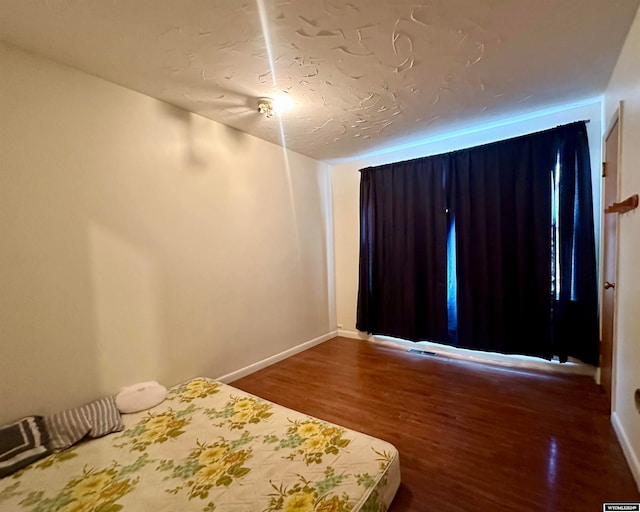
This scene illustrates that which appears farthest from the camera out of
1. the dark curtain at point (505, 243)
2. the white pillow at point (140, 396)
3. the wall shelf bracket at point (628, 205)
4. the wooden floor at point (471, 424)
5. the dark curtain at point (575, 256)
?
the dark curtain at point (505, 243)

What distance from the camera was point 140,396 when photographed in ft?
6.82

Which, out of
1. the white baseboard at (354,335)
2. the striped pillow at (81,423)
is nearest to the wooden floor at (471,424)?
the white baseboard at (354,335)

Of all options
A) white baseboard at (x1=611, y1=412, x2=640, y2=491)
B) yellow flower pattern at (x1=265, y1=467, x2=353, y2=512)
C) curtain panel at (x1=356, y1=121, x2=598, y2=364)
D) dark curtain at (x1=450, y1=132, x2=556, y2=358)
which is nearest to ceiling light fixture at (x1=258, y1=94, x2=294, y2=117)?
curtain panel at (x1=356, y1=121, x2=598, y2=364)

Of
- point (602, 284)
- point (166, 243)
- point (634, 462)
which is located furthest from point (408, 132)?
point (634, 462)

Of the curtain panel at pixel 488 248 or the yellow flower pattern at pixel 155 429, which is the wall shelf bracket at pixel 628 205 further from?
the yellow flower pattern at pixel 155 429

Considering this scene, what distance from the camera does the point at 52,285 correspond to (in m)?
1.82

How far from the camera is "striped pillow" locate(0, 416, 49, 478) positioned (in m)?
1.49

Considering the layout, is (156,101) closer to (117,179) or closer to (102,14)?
(117,179)

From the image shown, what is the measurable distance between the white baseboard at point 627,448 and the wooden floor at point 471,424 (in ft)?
0.10

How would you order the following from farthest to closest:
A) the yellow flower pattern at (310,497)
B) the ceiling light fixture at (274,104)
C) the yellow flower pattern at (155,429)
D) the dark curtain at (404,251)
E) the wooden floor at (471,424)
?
the dark curtain at (404,251) → the ceiling light fixture at (274,104) → the yellow flower pattern at (155,429) → the wooden floor at (471,424) → the yellow flower pattern at (310,497)

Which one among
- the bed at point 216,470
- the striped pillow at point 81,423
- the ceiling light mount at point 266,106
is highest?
the ceiling light mount at point 266,106

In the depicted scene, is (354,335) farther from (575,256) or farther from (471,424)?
(575,256)

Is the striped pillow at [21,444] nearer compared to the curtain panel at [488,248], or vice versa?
the striped pillow at [21,444]

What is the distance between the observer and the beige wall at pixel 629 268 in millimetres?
1582
